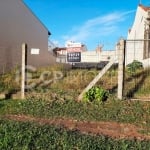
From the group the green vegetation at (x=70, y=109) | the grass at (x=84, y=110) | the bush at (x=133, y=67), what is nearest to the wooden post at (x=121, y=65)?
the green vegetation at (x=70, y=109)

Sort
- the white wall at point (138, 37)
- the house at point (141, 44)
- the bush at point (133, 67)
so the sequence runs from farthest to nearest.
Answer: the white wall at point (138, 37) → the house at point (141, 44) → the bush at point (133, 67)

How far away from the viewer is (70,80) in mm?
14180

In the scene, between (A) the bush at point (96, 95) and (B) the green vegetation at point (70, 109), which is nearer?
(B) the green vegetation at point (70, 109)

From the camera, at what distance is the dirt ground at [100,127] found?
819cm

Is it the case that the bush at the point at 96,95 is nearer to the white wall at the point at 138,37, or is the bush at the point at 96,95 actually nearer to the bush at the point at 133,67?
the bush at the point at 133,67

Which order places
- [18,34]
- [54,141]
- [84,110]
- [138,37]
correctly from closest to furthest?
[54,141], [84,110], [18,34], [138,37]

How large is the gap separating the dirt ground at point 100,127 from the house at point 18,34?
6.96m

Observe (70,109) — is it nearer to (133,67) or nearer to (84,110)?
(84,110)

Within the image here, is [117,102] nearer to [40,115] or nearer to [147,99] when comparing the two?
[147,99]

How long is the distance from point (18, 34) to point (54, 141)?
1584cm

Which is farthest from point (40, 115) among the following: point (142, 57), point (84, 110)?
point (142, 57)

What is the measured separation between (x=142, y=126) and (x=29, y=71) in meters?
7.27

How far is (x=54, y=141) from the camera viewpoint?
6.93m

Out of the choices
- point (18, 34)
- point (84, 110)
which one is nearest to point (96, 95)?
point (84, 110)
